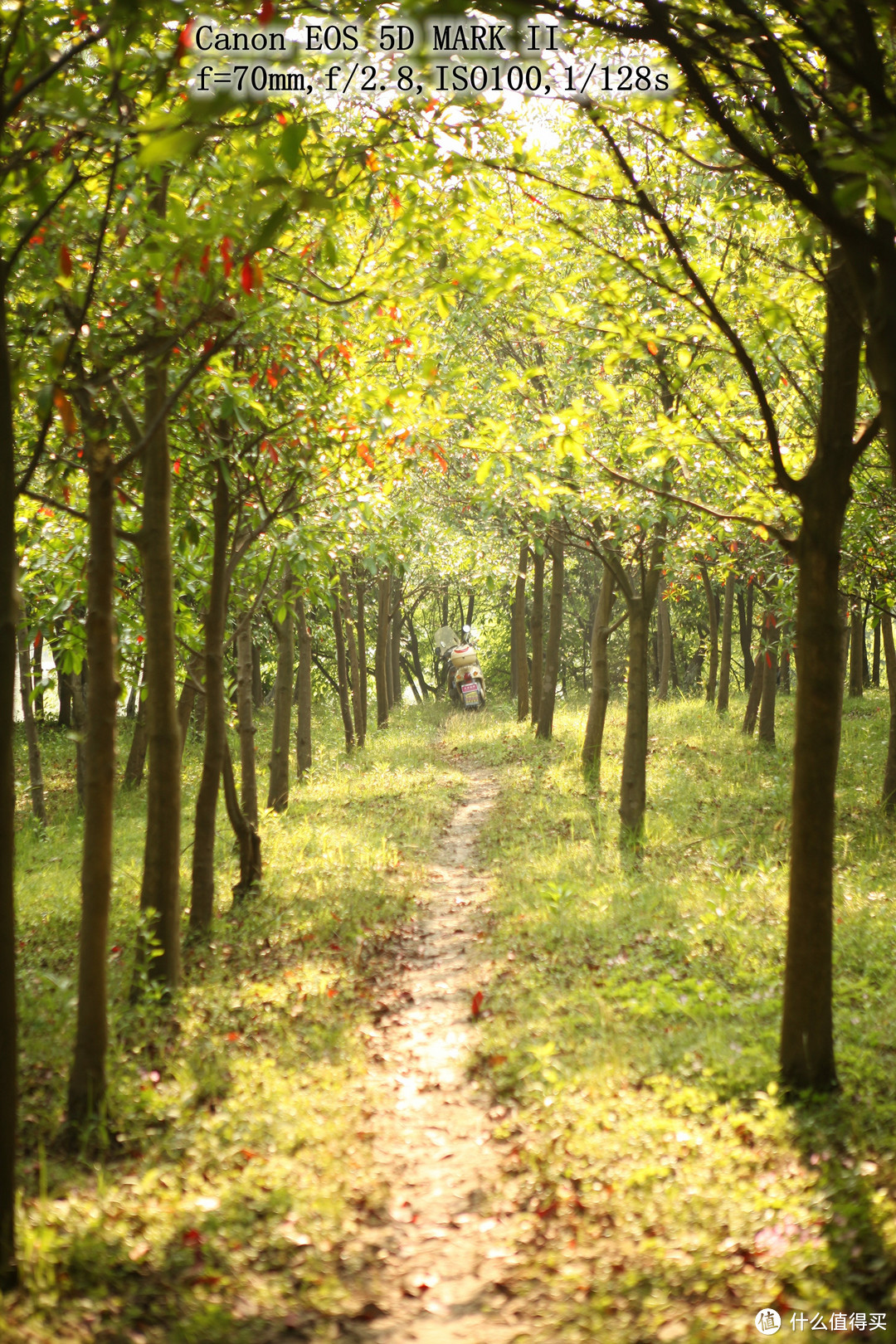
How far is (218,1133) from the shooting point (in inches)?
199

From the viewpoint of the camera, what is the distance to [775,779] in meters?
15.8

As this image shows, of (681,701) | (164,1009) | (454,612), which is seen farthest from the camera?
(454,612)

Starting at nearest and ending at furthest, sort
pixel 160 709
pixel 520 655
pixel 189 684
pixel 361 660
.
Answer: pixel 160 709, pixel 189 684, pixel 361 660, pixel 520 655

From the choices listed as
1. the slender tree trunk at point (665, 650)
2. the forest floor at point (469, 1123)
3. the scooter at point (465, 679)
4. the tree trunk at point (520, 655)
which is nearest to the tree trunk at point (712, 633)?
the slender tree trunk at point (665, 650)

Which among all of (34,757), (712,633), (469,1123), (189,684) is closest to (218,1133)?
(469,1123)

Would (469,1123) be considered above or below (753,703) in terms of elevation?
below

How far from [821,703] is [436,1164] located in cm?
332

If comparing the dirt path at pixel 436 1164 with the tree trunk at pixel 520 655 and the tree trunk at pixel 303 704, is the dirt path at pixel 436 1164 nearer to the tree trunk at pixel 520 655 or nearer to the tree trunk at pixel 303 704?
the tree trunk at pixel 303 704

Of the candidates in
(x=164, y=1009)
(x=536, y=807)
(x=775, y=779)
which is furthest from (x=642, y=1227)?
(x=775, y=779)

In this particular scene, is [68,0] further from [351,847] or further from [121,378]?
[351,847]

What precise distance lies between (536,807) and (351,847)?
3845 mm

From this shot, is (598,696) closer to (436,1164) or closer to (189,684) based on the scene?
(189,684)

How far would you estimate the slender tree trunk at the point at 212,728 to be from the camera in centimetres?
854

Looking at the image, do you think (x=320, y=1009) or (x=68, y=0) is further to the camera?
(x=320, y=1009)
